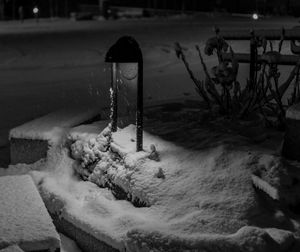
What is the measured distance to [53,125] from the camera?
555 cm

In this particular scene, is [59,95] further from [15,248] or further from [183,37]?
[183,37]

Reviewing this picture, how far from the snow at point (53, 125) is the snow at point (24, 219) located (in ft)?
3.68

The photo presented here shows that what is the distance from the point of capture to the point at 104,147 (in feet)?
15.3

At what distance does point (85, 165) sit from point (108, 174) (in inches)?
18.9

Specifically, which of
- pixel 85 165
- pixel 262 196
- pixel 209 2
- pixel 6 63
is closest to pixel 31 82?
pixel 6 63

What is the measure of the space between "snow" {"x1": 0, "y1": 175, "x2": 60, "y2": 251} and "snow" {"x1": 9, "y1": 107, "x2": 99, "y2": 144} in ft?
3.68

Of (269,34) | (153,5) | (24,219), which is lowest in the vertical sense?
(24,219)

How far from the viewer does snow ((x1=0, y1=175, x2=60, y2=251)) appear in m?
3.12

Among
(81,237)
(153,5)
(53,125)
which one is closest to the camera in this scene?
(81,237)

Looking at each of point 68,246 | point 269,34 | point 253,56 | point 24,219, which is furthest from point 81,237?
point 269,34

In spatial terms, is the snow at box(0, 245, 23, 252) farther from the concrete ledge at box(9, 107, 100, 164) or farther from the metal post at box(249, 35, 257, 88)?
the metal post at box(249, 35, 257, 88)

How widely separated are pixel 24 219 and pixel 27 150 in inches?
80.0

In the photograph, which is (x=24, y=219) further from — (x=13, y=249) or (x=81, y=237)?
(x=81, y=237)

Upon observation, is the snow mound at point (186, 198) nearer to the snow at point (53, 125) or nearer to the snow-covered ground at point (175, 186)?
the snow-covered ground at point (175, 186)
